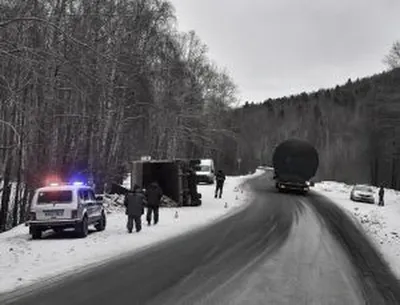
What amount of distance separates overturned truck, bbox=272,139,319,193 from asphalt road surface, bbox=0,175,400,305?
24.7 meters

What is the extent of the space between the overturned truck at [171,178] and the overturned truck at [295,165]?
13705mm

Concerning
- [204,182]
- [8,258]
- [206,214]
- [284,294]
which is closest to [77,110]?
[206,214]

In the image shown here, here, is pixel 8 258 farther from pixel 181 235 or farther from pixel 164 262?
pixel 181 235

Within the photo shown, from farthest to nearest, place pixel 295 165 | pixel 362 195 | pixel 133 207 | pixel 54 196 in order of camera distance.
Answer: pixel 295 165
pixel 362 195
pixel 133 207
pixel 54 196

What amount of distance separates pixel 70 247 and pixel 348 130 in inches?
4805

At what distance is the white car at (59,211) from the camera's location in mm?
21938

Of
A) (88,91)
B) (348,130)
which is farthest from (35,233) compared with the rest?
(348,130)

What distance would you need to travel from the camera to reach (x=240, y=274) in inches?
571

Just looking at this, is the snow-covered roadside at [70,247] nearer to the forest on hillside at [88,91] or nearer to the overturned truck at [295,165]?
the forest on hillside at [88,91]

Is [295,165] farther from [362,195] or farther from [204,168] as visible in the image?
[204,168]

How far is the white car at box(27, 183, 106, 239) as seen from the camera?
21.9 m

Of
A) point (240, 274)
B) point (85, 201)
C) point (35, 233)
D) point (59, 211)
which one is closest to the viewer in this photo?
point (240, 274)

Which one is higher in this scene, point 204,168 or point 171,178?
point 204,168

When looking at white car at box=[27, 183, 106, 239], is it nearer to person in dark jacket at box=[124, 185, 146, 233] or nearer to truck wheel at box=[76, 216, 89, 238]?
truck wheel at box=[76, 216, 89, 238]
